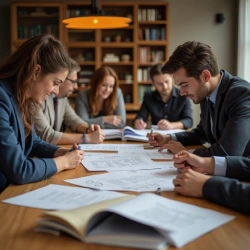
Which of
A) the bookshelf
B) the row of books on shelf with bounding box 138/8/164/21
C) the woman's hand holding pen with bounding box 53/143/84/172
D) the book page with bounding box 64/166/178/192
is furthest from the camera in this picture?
the row of books on shelf with bounding box 138/8/164/21

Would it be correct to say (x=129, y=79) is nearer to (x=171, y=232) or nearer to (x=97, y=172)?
(x=97, y=172)

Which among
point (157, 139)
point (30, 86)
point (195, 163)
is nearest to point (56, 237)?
point (195, 163)

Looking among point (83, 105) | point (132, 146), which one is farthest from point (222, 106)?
point (83, 105)

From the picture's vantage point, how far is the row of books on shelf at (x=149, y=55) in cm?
562

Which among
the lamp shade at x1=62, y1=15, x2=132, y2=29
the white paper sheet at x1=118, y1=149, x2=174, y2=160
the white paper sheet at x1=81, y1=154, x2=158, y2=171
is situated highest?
the lamp shade at x1=62, y1=15, x2=132, y2=29

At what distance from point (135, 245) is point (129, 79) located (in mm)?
4904

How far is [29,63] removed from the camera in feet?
5.40

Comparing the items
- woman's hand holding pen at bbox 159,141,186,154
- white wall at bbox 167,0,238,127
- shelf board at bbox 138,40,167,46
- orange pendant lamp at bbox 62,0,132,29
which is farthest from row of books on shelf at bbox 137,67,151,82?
woman's hand holding pen at bbox 159,141,186,154

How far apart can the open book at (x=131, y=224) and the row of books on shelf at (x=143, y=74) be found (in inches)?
186

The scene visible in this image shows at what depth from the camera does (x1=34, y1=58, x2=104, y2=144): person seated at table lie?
247 centimetres

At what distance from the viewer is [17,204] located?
3.99 ft

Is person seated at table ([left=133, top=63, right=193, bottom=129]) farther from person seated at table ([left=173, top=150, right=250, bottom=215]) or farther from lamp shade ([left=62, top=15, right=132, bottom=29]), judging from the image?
person seated at table ([left=173, top=150, right=250, bottom=215])

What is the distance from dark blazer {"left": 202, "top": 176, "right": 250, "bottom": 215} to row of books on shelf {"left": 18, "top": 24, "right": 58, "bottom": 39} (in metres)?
4.73

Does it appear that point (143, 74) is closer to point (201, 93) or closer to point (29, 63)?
point (201, 93)
